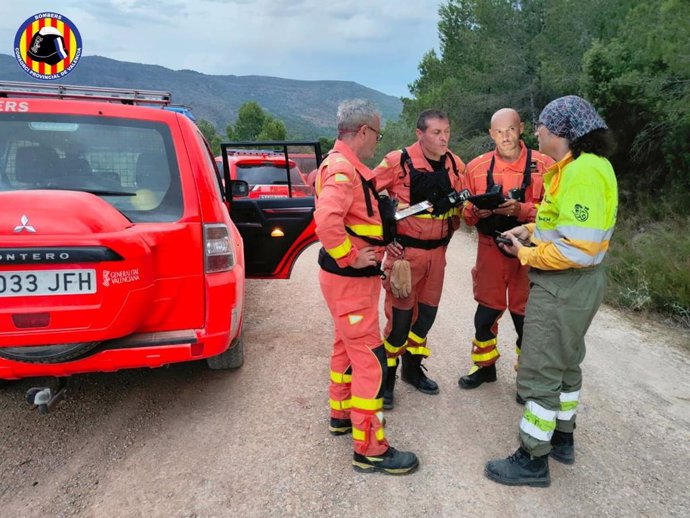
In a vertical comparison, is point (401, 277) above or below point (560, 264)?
below

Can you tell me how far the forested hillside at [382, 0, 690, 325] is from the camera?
20.8ft

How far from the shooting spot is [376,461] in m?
2.63

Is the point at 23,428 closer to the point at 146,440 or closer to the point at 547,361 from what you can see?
the point at 146,440

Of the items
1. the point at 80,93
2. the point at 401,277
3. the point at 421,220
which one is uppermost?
the point at 80,93

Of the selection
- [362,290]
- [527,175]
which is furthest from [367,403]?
[527,175]

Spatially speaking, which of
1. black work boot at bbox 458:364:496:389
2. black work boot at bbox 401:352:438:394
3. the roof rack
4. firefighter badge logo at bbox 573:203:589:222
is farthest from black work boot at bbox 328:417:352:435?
the roof rack

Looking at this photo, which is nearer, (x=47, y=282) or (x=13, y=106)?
(x=47, y=282)

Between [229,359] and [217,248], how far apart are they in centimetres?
117

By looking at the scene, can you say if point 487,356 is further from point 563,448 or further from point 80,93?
point 80,93

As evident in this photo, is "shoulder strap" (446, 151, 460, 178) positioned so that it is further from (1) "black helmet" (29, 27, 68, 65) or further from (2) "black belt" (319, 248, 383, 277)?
(1) "black helmet" (29, 27, 68, 65)

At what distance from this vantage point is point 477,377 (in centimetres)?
368

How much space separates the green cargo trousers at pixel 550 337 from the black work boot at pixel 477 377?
1.04 metres

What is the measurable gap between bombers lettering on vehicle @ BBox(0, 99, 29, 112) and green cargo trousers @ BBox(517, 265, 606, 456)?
294 centimetres

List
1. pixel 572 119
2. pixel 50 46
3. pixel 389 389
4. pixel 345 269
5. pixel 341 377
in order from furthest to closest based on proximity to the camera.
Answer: pixel 50 46 → pixel 389 389 → pixel 341 377 → pixel 345 269 → pixel 572 119
